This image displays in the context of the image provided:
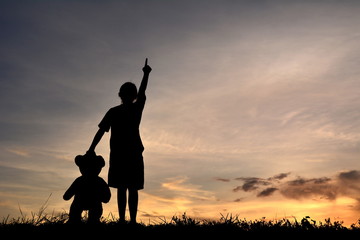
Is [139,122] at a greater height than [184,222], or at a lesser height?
greater

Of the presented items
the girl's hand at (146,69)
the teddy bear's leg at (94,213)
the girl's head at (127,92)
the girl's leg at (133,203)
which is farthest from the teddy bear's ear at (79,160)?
the girl's hand at (146,69)

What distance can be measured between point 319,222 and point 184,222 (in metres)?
2.83

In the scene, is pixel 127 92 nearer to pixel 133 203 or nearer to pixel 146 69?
pixel 146 69

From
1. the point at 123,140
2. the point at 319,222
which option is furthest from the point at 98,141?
the point at 319,222

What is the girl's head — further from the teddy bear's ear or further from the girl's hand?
the teddy bear's ear

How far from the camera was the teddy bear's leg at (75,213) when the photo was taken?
7.45 m

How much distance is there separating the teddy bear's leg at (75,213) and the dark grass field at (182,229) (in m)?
0.11

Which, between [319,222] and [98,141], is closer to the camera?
[98,141]

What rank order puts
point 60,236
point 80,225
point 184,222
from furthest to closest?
point 184,222
point 80,225
point 60,236

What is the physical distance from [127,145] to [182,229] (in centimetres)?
189

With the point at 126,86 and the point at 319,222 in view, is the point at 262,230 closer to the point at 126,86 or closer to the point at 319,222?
the point at 319,222

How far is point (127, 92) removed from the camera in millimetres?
7828

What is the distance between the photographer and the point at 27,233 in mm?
7332

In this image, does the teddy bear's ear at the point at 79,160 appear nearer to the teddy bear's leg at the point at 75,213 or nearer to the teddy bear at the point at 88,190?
the teddy bear at the point at 88,190
